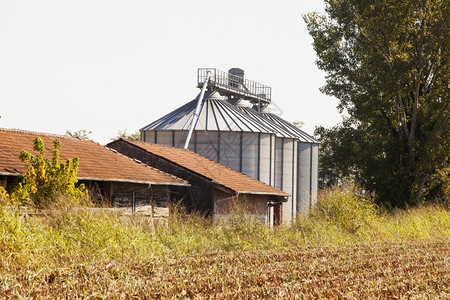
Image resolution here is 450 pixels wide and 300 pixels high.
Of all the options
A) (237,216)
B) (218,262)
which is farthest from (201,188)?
(218,262)

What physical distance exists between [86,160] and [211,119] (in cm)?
1678

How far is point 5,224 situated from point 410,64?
25189mm

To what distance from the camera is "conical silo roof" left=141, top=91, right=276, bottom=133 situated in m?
37.4

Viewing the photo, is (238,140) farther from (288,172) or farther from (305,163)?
(305,163)

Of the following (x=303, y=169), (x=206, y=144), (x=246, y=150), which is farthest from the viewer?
(x=303, y=169)

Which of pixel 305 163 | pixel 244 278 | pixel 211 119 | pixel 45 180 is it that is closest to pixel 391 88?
pixel 211 119

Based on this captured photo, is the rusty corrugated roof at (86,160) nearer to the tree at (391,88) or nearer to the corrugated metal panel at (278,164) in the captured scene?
the tree at (391,88)

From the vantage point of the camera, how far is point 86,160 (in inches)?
865

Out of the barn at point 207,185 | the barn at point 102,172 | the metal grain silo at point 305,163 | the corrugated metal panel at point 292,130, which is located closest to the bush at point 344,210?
the barn at point 207,185

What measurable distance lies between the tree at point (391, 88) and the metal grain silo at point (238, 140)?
5.59m

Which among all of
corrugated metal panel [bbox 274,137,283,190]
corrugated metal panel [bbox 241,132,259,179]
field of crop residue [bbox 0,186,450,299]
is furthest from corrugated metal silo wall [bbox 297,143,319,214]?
field of crop residue [bbox 0,186,450,299]

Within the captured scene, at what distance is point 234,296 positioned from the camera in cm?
865

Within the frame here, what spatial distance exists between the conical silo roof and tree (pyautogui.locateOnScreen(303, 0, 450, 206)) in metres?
6.46

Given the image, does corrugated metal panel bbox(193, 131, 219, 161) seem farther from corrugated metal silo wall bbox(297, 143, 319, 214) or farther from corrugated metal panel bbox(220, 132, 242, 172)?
corrugated metal silo wall bbox(297, 143, 319, 214)
